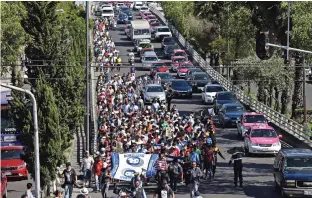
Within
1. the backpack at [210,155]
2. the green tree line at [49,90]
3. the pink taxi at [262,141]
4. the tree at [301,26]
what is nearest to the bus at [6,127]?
the green tree line at [49,90]

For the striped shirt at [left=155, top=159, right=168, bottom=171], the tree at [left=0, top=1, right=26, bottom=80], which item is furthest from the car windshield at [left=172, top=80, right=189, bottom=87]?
the striped shirt at [left=155, top=159, right=168, bottom=171]

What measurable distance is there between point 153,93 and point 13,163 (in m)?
20.7

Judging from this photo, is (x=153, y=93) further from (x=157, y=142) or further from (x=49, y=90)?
(x=49, y=90)

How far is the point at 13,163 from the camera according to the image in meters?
36.4

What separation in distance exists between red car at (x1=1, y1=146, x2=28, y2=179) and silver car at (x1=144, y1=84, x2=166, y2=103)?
63.1 feet

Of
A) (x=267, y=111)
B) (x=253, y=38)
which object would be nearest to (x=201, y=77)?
(x=253, y=38)

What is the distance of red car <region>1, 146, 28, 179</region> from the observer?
36.0m

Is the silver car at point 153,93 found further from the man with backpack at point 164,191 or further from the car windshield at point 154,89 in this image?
the man with backpack at point 164,191

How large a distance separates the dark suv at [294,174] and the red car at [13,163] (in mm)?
10447

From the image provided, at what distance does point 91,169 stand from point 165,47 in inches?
2098

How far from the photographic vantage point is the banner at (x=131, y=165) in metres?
33.1

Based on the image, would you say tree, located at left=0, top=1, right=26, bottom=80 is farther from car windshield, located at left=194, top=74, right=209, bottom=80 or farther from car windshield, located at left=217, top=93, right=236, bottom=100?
car windshield, located at left=194, top=74, right=209, bottom=80

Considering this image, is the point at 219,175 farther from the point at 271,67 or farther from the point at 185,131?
the point at 271,67

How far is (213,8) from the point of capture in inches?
3029
